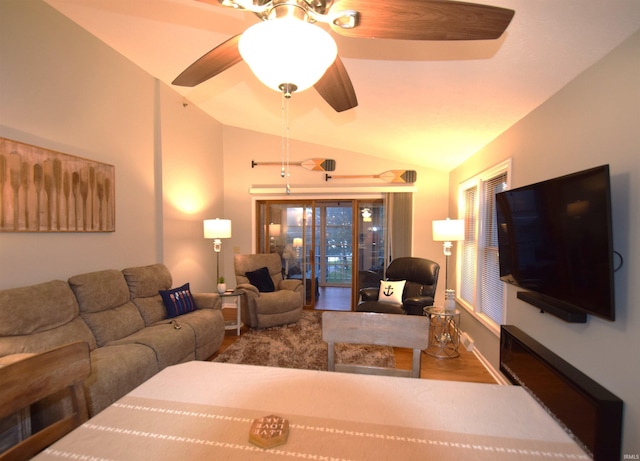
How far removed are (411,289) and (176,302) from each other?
2865mm

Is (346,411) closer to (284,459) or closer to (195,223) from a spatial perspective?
(284,459)

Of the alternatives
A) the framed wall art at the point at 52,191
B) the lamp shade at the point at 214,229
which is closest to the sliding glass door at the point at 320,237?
the lamp shade at the point at 214,229

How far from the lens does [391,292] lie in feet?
12.9

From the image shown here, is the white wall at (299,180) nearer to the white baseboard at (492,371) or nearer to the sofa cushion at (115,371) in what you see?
the white baseboard at (492,371)

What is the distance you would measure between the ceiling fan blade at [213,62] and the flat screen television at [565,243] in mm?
1759

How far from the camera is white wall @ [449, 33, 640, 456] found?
1364mm

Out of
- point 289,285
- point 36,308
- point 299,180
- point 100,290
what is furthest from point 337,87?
point 299,180

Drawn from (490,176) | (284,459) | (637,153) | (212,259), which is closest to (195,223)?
(212,259)

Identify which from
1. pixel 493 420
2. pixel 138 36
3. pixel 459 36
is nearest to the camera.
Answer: pixel 493 420

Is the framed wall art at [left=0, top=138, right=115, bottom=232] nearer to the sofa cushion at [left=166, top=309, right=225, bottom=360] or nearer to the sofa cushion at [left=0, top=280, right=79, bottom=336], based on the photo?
the sofa cushion at [left=0, top=280, right=79, bottom=336]

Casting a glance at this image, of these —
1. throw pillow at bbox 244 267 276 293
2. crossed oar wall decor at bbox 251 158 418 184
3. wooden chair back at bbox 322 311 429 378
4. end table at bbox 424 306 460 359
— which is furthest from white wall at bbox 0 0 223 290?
end table at bbox 424 306 460 359

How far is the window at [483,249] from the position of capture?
299 cm

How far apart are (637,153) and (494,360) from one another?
7.28ft

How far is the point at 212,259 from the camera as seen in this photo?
502cm
